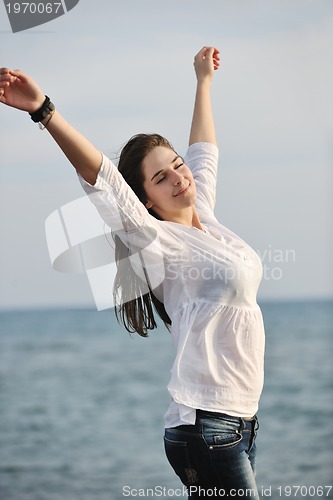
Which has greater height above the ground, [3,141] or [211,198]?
[3,141]

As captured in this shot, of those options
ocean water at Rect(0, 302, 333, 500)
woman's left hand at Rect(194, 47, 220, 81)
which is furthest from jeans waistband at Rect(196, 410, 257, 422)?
ocean water at Rect(0, 302, 333, 500)

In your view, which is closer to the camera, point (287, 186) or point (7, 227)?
point (7, 227)

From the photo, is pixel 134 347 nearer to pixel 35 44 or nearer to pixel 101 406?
pixel 101 406

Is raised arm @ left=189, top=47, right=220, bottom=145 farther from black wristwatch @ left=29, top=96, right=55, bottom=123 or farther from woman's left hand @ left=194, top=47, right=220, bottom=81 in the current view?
black wristwatch @ left=29, top=96, right=55, bottom=123

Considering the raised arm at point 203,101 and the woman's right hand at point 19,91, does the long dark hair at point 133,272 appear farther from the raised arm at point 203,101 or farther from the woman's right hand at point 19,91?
the woman's right hand at point 19,91

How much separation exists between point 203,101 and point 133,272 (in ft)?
1.76

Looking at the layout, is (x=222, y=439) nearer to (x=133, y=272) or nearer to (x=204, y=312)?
(x=204, y=312)

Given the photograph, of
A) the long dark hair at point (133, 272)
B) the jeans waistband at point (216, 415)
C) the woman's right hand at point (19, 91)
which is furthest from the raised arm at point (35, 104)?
the jeans waistband at point (216, 415)

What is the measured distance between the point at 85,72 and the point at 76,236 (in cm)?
318

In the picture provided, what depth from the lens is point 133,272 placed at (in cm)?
178

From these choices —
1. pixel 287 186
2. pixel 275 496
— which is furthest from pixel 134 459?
pixel 287 186

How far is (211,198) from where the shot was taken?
198 cm

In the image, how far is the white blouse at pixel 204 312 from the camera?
1648mm

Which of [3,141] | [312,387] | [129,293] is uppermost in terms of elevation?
[3,141]
